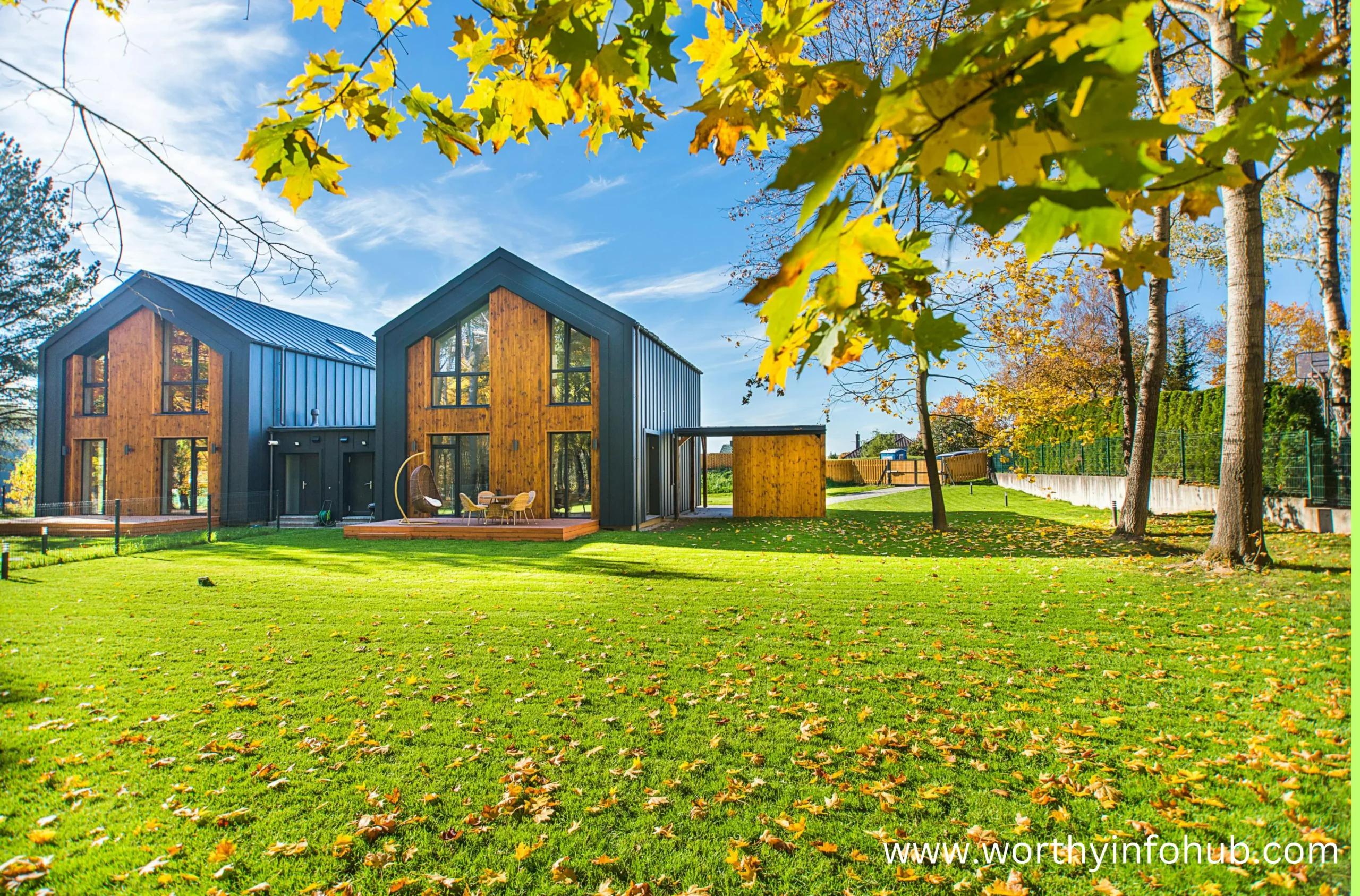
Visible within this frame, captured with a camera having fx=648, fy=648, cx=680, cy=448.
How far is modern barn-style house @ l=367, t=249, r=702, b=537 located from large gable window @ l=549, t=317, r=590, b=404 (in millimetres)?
32

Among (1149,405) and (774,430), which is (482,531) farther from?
(1149,405)

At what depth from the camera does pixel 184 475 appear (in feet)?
65.6

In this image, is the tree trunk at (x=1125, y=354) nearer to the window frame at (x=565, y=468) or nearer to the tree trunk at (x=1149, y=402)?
the tree trunk at (x=1149, y=402)

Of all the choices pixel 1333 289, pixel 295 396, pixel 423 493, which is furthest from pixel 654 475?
pixel 1333 289

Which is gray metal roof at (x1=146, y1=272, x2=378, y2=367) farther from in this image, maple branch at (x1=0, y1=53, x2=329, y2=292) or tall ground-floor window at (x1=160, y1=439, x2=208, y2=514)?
maple branch at (x1=0, y1=53, x2=329, y2=292)

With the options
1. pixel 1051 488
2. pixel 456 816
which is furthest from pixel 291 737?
pixel 1051 488

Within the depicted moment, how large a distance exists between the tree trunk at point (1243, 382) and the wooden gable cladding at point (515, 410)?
1242 cm

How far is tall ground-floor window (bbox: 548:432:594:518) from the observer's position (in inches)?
671

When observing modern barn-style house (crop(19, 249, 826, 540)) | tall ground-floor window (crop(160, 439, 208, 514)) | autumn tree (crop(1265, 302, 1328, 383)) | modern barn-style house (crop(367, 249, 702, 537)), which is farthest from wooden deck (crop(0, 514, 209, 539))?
autumn tree (crop(1265, 302, 1328, 383))

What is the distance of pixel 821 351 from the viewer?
134 centimetres

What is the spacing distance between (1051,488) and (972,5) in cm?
2564

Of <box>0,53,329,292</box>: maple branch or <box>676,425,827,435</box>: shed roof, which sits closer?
<box>0,53,329,292</box>: maple branch

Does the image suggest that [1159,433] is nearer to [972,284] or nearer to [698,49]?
[972,284]

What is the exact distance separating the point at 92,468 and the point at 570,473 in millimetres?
16312
